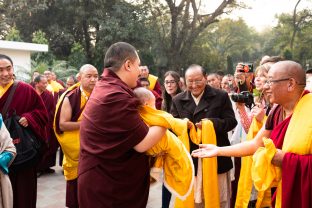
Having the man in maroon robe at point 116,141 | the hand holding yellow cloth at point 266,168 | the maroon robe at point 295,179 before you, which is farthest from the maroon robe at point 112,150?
the maroon robe at point 295,179

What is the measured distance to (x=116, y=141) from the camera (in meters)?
2.21

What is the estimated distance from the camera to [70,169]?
4199 mm

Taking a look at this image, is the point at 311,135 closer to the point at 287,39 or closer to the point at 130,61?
the point at 130,61

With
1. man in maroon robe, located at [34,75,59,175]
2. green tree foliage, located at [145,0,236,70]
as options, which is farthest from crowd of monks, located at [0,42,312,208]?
green tree foliage, located at [145,0,236,70]

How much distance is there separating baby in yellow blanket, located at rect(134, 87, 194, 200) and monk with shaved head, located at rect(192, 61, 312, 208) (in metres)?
0.58

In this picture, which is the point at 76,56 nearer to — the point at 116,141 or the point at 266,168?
the point at 116,141

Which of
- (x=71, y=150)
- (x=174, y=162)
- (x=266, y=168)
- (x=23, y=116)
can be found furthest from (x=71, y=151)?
(x=266, y=168)

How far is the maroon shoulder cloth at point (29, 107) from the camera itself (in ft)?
12.2

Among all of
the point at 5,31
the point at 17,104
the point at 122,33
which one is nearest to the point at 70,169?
the point at 17,104

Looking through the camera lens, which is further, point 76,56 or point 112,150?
point 76,56

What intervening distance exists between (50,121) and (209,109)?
12.5ft

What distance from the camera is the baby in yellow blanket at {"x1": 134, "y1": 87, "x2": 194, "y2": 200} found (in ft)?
7.73

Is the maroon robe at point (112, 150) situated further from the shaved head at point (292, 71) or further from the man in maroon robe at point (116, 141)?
the shaved head at point (292, 71)

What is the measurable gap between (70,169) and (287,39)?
3426 cm
